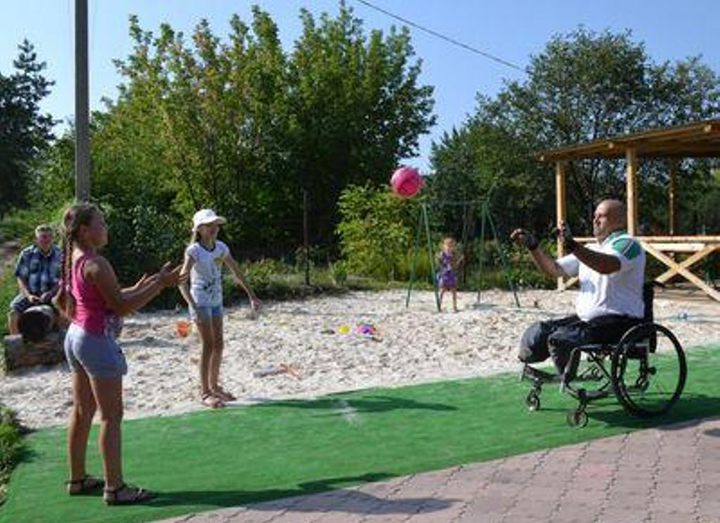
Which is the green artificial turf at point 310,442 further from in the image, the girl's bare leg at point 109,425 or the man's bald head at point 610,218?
the man's bald head at point 610,218

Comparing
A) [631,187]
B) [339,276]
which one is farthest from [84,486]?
[631,187]

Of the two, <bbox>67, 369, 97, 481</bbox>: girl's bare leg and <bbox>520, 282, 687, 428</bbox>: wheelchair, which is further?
<bbox>520, 282, 687, 428</bbox>: wheelchair

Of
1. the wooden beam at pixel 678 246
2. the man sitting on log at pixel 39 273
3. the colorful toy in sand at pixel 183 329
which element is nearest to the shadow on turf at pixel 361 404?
the man sitting on log at pixel 39 273

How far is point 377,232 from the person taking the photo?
21.0 meters

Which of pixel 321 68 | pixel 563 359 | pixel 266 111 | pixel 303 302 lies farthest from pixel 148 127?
pixel 563 359

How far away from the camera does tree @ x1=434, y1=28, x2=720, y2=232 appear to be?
92.3ft

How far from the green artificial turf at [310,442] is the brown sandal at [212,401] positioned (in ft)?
0.52

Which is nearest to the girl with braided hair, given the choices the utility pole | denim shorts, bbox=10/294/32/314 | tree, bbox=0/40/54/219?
denim shorts, bbox=10/294/32/314

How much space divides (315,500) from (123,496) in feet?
3.23

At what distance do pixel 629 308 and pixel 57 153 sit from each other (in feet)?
65.7

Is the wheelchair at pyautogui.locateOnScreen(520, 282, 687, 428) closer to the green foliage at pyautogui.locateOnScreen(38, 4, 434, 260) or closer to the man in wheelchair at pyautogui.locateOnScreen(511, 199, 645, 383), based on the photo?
the man in wheelchair at pyautogui.locateOnScreen(511, 199, 645, 383)

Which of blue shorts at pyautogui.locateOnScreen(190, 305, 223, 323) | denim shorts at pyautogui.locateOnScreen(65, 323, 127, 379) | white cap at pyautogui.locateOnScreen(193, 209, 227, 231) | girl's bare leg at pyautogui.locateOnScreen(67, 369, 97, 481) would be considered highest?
white cap at pyautogui.locateOnScreen(193, 209, 227, 231)

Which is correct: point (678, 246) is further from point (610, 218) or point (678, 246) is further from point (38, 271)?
point (38, 271)

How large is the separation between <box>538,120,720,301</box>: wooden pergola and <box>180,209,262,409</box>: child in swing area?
8249 millimetres
